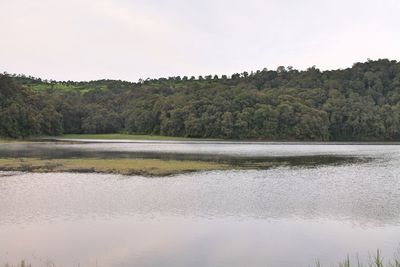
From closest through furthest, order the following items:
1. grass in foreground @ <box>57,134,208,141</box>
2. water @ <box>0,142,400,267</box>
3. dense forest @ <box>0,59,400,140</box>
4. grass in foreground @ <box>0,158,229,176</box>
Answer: water @ <box>0,142,400,267</box> < grass in foreground @ <box>0,158,229,176</box> < dense forest @ <box>0,59,400,140</box> < grass in foreground @ <box>57,134,208,141</box>

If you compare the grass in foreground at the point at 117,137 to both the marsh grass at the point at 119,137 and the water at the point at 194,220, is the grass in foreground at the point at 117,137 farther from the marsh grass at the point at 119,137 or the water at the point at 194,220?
the water at the point at 194,220

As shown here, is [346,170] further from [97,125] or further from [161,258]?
[97,125]

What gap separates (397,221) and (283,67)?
6055 inches

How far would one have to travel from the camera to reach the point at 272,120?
4683 inches

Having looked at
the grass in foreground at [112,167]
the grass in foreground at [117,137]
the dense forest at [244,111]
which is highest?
the dense forest at [244,111]

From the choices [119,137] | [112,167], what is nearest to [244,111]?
[119,137]

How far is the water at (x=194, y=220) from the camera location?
14.3 meters

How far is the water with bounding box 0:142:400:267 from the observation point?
1428 centimetres

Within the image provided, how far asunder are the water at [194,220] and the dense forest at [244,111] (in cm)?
8489

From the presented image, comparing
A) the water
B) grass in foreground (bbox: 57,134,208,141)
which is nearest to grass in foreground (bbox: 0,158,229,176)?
the water

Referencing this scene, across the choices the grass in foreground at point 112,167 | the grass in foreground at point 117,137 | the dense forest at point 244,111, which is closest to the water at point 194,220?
the grass in foreground at point 112,167

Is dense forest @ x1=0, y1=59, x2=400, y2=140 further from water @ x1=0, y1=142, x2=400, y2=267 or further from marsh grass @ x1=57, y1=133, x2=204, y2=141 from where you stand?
water @ x1=0, y1=142, x2=400, y2=267

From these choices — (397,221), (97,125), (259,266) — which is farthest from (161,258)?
(97,125)

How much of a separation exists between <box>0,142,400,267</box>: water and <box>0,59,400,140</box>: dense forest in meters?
84.9
